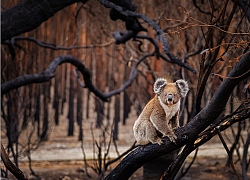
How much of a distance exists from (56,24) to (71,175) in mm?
6496

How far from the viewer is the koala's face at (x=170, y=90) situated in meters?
2.27

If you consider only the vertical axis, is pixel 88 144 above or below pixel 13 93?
below

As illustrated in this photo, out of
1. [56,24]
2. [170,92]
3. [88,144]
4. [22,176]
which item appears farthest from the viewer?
[56,24]

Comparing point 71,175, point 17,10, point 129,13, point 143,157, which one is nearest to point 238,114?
point 143,157

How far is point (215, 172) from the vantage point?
807 centimetres

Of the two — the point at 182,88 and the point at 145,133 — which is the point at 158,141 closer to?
the point at 145,133

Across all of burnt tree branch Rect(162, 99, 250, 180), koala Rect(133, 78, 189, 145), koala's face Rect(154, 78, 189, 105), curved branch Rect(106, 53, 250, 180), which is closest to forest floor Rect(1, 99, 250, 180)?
burnt tree branch Rect(162, 99, 250, 180)

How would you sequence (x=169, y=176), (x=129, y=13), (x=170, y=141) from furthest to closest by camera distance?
(x=129, y=13), (x=169, y=176), (x=170, y=141)

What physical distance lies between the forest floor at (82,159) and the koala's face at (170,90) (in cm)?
380

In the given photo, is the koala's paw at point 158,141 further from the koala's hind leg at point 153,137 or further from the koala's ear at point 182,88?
the koala's ear at point 182,88

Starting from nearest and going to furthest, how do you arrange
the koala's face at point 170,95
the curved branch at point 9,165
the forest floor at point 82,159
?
the koala's face at point 170,95, the curved branch at point 9,165, the forest floor at point 82,159

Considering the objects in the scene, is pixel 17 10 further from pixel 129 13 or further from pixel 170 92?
pixel 170 92

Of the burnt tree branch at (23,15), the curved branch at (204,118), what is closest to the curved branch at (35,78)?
the burnt tree branch at (23,15)

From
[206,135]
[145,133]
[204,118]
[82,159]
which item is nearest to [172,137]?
[145,133]
